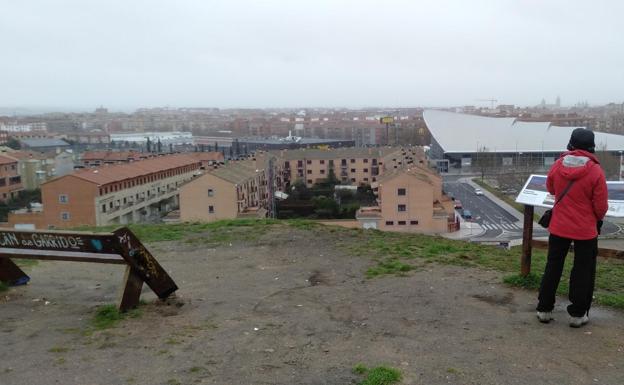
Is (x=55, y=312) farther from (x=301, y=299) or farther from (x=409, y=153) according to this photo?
(x=409, y=153)

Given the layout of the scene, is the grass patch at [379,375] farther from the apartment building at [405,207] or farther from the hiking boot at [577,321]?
Answer: the apartment building at [405,207]

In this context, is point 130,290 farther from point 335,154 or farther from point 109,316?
point 335,154

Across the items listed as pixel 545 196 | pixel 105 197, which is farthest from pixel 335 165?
pixel 545 196

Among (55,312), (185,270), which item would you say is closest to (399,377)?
(55,312)

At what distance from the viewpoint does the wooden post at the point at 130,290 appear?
3109 millimetres

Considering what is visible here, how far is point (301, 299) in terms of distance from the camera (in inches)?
131

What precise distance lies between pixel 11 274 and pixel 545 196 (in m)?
3.34

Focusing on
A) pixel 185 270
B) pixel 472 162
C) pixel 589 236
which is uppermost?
pixel 589 236

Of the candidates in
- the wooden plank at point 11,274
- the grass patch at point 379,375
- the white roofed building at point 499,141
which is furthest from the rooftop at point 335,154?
the grass patch at point 379,375

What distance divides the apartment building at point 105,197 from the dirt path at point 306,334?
490 inches

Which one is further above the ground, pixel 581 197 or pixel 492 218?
pixel 581 197

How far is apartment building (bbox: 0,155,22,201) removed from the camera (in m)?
24.6

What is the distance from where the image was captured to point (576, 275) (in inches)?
107

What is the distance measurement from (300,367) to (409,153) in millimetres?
26722
